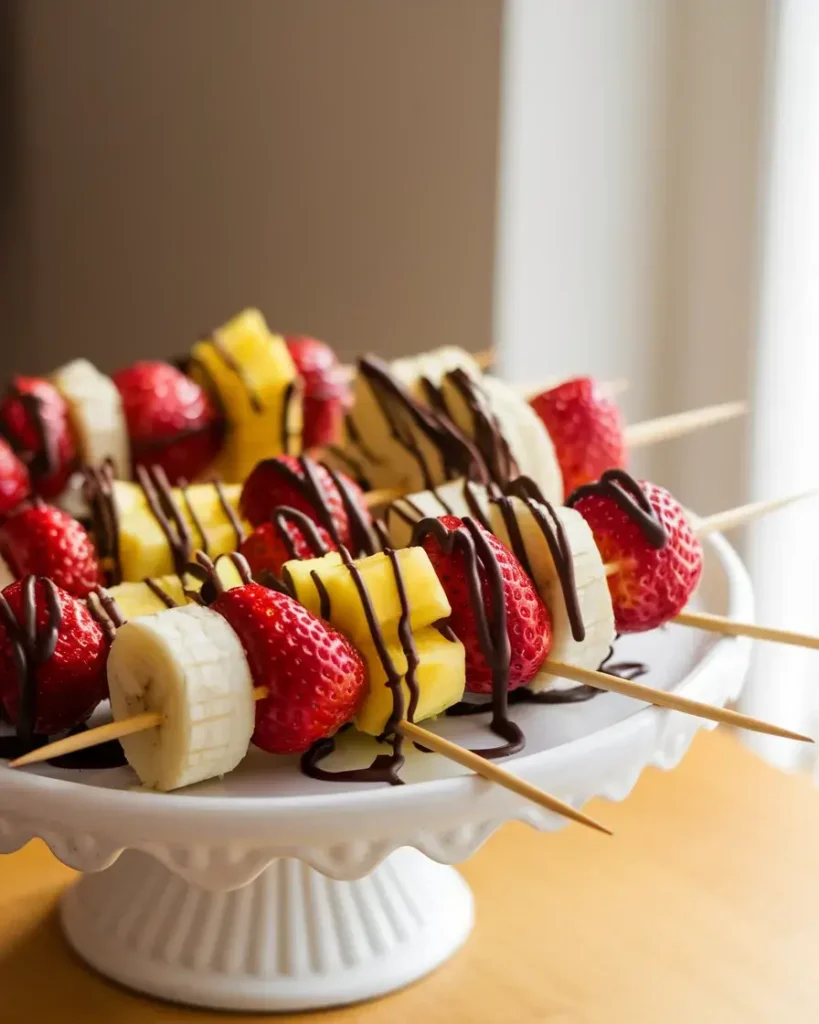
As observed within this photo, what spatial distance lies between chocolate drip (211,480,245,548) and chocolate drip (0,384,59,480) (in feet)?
A: 0.95

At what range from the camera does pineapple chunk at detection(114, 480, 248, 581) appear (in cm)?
121

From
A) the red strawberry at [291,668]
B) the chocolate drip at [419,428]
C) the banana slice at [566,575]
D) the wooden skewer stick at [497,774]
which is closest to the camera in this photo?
the wooden skewer stick at [497,774]

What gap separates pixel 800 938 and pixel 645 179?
1.17 m

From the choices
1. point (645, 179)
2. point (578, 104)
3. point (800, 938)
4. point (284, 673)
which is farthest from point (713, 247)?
A: point (284, 673)

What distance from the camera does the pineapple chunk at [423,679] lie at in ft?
3.10

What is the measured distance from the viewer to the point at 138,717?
2.86 ft

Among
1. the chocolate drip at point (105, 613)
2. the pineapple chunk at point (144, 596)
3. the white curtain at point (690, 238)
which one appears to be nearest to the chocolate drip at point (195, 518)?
the pineapple chunk at point (144, 596)

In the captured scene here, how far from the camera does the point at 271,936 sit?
1106mm

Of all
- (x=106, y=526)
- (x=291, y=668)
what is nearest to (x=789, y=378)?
(x=106, y=526)

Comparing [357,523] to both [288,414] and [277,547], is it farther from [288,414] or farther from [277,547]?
[288,414]

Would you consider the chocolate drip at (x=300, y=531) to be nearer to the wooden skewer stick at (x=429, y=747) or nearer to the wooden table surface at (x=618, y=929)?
the wooden skewer stick at (x=429, y=747)

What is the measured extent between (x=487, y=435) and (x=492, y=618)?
389mm

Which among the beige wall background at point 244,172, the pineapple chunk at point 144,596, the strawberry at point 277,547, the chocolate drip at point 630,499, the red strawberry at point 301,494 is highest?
the beige wall background at point 244,172

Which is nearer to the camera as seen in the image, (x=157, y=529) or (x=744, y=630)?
(x=744, y=630)
